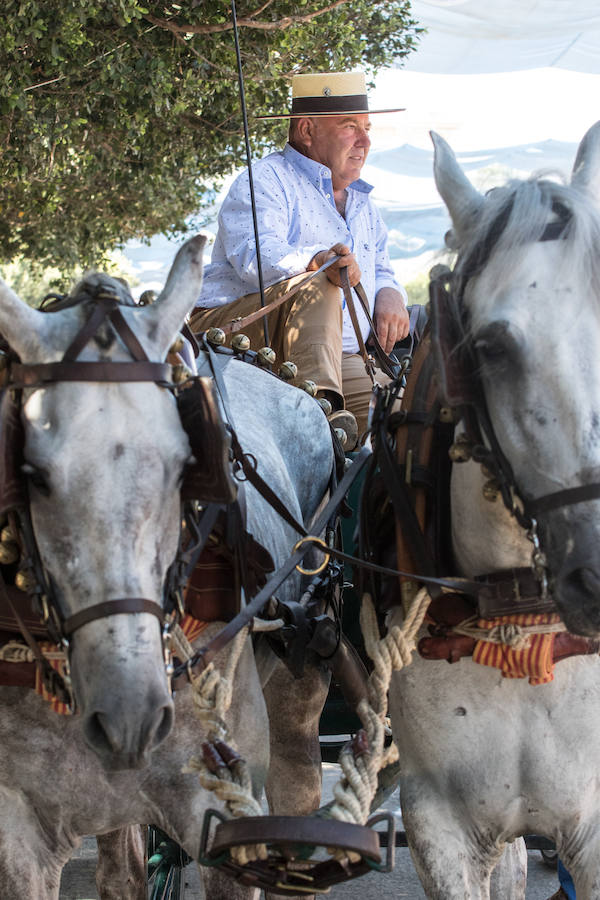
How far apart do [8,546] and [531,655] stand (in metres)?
1.14

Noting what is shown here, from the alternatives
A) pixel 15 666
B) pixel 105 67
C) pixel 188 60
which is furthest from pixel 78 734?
pixel 188 60

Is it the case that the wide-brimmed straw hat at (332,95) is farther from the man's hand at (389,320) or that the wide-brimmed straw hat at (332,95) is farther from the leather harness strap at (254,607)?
the leather harness strap at (254,607)

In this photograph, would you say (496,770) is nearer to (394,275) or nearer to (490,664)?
(490,664)

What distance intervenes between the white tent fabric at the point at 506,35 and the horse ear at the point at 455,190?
6.97m

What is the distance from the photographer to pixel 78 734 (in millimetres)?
2508

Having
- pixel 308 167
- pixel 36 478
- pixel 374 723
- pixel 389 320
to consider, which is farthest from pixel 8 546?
pixel 308 167

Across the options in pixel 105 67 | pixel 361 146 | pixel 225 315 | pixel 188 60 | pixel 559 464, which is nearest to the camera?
pixel 559 464

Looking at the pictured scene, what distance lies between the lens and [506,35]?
10008 mm

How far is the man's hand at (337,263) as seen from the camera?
156 inches

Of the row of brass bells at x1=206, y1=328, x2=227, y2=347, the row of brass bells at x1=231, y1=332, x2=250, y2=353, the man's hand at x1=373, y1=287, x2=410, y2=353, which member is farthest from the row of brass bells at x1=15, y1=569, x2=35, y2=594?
the man's hand at x1=373, y1=287, x2=410, y2=353

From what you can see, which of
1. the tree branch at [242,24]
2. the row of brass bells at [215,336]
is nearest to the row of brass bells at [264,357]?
the row of brass bells at [215,336]

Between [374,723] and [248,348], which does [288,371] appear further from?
[374,723]

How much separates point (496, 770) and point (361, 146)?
113 inches

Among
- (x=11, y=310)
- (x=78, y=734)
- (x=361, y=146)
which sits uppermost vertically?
(x=361, y=146)
